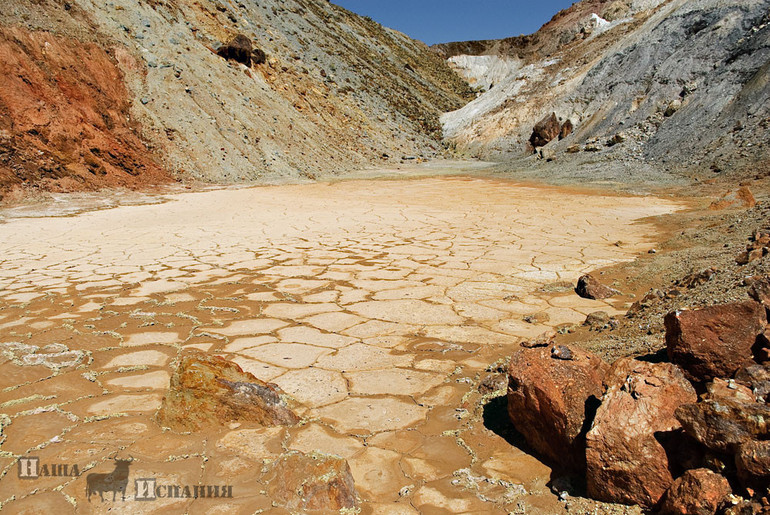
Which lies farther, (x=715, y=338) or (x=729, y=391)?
(x=715, y=338)

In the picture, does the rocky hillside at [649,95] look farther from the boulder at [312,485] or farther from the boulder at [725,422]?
the boulder at [312,485]

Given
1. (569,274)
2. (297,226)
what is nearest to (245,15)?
(297,226)

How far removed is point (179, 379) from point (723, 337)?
2.30 m

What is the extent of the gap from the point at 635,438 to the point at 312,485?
1109mm

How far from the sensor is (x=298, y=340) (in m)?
3.41

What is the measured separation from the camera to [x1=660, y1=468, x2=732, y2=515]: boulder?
143cm

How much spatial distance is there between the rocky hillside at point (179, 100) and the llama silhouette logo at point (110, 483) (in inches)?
483

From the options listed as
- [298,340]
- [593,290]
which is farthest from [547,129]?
[298,340]

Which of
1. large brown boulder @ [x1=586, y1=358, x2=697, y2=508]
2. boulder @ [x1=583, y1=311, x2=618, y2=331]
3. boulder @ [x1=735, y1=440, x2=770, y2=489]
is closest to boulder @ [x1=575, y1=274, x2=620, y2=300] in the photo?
boulder @ [x1=583, y1=311, x2=618, y2=331]

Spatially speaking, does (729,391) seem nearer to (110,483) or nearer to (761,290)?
(761,290)

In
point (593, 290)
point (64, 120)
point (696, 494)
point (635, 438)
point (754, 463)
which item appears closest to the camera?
point (754, 463)

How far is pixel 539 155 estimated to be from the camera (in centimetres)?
1919

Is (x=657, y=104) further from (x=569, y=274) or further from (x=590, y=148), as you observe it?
(x=569, y=274)

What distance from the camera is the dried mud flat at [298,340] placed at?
198 cm
